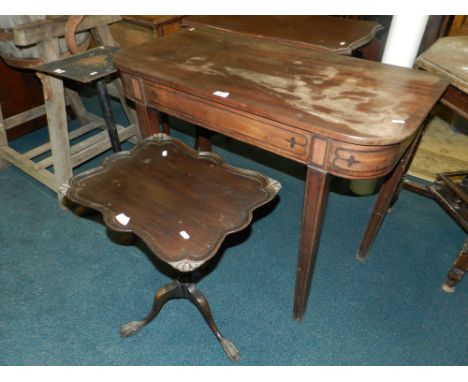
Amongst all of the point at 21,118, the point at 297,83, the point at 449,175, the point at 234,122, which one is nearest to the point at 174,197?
the point at 234,122

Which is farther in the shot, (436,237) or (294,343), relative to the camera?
(436,237)

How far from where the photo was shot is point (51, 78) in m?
1.94

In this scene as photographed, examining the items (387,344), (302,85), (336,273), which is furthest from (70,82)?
(387,344)

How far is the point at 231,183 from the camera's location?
1.45 meters

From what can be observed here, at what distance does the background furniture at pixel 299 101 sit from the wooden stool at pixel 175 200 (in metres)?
0.18

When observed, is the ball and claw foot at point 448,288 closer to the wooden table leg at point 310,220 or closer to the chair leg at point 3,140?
the wooden table leg at point 310,220

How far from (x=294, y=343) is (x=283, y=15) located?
1.79m

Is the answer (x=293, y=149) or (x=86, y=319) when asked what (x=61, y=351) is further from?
(x=293, y=149)

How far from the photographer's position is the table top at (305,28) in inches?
71.3

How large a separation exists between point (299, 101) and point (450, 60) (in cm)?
76

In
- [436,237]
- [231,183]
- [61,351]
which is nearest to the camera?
[231,183]

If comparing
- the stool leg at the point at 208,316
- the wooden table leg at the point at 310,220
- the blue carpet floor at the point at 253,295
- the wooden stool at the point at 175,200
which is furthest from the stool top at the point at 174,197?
the blue carpet floor at the point at 253,295

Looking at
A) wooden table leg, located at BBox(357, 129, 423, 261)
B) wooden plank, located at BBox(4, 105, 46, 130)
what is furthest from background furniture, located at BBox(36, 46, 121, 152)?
wooden table leg, located at BBox(357, 129, 423, 261)

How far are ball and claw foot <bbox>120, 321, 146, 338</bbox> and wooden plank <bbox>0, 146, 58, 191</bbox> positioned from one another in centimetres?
105
